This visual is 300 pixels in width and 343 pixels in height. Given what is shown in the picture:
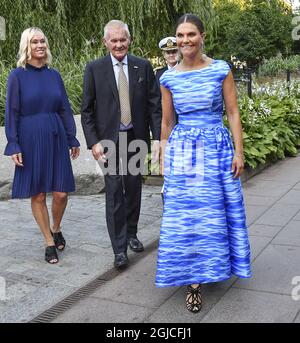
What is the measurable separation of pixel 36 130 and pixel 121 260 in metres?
1.26

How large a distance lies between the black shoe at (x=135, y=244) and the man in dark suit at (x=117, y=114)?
35 centimetres

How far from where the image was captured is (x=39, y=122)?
4410 mm

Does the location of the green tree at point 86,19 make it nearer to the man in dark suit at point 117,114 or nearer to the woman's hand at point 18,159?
the man in dark suit at point 117,114

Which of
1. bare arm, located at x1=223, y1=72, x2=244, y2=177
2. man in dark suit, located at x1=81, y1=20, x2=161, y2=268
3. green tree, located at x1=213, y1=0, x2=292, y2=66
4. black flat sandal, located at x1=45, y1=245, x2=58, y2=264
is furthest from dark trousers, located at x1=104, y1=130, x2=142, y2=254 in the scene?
green tree, located at x1=213, y1=0, x2=292, y2=66

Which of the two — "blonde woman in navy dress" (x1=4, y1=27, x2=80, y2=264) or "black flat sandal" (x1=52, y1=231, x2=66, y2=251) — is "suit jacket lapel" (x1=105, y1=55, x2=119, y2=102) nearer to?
"blonde woman in navy dress" (x1=4, y1=27, x2=80, y2=264)

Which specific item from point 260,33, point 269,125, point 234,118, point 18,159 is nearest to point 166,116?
point 234,118

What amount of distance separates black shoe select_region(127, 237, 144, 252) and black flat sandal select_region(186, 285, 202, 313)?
1.21m

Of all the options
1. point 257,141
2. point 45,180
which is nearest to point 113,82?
point 45,180

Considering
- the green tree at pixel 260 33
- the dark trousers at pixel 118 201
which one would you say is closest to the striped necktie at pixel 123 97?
the dark trousers at pixel 118 201

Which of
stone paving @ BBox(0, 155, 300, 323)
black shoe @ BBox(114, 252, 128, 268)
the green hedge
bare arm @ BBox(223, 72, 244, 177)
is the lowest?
stone paving @ BBox(0, 155, 300, 323)

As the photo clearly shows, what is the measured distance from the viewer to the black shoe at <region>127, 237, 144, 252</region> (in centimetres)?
471

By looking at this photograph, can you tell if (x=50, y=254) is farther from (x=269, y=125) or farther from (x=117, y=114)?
(x=269, y=125)

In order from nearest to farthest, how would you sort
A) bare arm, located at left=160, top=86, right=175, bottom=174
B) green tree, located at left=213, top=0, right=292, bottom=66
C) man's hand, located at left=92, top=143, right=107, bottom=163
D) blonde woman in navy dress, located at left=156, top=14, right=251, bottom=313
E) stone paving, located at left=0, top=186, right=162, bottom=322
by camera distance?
1. blonde woman in navy dress, located at left=156, top=14, right=251, bottom=313
2. bare arm, located at left=160, top=86, right=175, bottom=174
3. stone paving, located at left=0, top=186, right=162, bottom=322
4. man's hand, located at left=92, top=143, right=107, bottom=163
5. green tree, located at left=213, top=0, right=292, bottom=66

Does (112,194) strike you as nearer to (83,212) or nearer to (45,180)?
(45,180)
